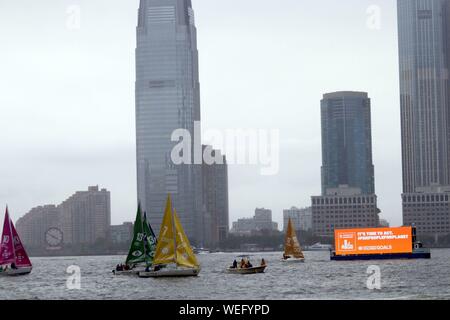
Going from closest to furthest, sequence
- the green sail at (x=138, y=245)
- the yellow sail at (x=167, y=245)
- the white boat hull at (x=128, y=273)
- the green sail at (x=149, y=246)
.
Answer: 1. the yellow sail at (x=167, y=245)
2. the green sail at (x=138, y=245)
3. the white boat hull at (x=128, y=273)
4. the green sail at (x=149, y=246)

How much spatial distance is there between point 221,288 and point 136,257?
3273 centimetres

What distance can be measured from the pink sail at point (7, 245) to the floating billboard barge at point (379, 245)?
68386mm

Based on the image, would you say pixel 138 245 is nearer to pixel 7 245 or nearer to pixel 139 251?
pixel 139 251

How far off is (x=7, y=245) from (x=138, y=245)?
1404 centimetres

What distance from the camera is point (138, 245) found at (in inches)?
3991

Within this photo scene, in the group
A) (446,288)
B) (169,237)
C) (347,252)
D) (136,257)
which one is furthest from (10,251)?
(347,252)

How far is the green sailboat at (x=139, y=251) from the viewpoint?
99500 mm

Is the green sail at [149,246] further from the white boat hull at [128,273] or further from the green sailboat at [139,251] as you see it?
the white boat hull at [128,273]

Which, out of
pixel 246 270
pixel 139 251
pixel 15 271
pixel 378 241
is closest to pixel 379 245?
pixel 378 241

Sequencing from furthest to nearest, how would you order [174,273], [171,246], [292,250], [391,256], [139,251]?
[292,250] < [391,256] < [139,251] < [174,273] < [171,246]

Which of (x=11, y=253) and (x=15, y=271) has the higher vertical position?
(x=11, y=253)

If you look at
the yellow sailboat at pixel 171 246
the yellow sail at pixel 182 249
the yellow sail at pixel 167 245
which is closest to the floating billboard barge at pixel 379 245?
the yellow sail at pixel 182 249
